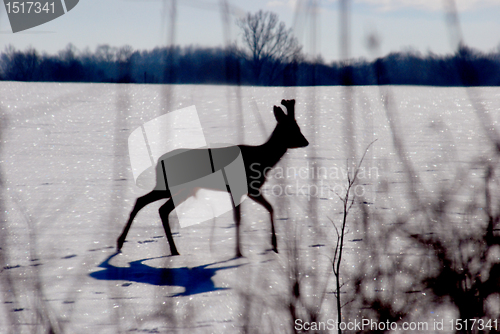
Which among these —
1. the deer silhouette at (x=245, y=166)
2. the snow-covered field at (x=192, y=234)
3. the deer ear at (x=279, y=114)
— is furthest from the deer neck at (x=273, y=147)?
the snow-covered field at (x=192, y=234)

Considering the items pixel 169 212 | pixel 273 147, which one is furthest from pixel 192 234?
pixel 273 147

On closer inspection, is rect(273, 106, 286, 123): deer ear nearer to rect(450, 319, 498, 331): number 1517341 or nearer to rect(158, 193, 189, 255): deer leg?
rect(158, 193, 189, 255): deer leg

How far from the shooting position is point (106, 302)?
2080 mm

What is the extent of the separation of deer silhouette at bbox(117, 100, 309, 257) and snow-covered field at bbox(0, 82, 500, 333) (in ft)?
0.38

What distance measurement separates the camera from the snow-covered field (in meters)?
1.83

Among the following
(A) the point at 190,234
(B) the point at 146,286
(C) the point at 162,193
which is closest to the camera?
(B) the point at 146,286

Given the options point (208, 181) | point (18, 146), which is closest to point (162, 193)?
point (208, 181)

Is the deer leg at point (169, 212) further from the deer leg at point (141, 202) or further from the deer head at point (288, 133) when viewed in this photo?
the deer head at point (288, 133)

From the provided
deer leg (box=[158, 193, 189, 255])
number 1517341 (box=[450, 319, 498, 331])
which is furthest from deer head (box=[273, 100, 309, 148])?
number 1517341 (box=[450, 319, 498, 331])

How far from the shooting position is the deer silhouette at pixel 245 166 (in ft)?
9.41

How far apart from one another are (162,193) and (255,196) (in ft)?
2.11

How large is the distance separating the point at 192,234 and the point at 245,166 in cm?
66

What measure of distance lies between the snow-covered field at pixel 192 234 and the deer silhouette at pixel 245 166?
12 cm

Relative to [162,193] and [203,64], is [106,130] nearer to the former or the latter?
[162,193]
